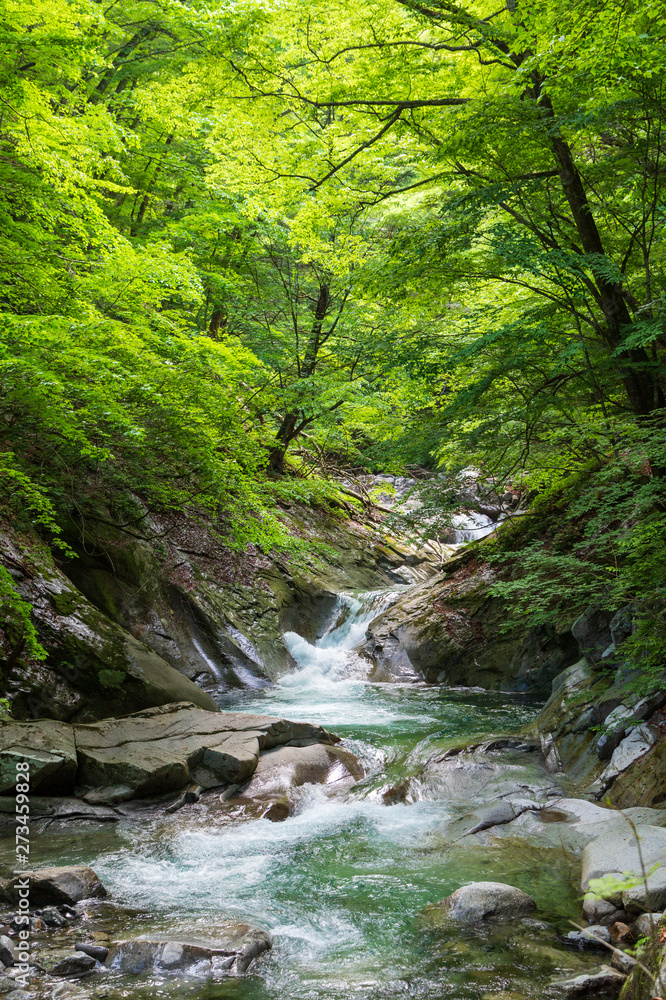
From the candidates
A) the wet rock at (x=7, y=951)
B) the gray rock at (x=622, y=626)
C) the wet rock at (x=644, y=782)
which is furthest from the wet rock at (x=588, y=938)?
the gray rock at (x=622, y=626)

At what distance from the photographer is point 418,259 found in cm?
680

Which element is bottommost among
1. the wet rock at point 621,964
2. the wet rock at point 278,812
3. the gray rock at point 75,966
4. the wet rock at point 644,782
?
the wet rock at point 278,812

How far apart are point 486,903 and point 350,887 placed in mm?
1036

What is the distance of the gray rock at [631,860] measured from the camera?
3.62 m

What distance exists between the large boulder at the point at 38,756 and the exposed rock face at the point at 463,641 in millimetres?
7168

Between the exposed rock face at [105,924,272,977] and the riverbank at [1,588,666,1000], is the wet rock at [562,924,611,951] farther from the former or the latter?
the exposed rock face at [105,924,272,977]

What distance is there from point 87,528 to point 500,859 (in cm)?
754

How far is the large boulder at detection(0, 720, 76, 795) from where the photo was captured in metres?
5.43

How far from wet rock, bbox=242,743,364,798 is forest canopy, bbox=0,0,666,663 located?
266cm

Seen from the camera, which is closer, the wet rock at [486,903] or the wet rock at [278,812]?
the wet rock at [486,903]

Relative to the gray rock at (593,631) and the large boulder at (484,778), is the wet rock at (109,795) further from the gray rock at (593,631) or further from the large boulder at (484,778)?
the gray rock at (593,631)

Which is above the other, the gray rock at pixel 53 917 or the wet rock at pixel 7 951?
the wet rock at pixel 7 951

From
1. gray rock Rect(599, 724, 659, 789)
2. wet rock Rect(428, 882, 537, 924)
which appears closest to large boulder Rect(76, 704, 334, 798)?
wet rock Rect(428, 882, 537, 924)

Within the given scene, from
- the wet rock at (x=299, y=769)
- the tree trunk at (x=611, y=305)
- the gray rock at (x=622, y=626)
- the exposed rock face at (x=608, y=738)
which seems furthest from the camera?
the gray rock at (x=622, y=626)
